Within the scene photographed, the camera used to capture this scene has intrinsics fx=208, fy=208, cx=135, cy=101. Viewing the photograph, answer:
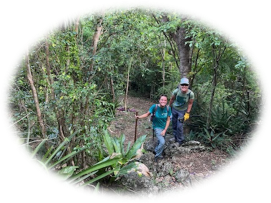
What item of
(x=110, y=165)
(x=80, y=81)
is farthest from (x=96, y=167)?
(x=80, y=81)

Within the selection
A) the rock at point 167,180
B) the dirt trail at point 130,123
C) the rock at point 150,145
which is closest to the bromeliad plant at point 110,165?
the dirt trail at point 130,123

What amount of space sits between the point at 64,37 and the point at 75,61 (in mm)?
260

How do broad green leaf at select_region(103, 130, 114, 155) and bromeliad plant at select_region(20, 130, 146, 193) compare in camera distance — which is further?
broad green leaf at select_region(103, 130, 114, 155)

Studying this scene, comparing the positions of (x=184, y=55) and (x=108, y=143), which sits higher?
(x=184, y=55)

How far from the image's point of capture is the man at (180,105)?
122 inches

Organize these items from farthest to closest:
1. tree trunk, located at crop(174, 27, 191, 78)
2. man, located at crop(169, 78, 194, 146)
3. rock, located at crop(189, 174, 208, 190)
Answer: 1. tree trunk, located at crop(174, 27, 191, 78)
2. man, located at crop(169, 78, 194, 146)
3. rock, located at crop(189, 174, 208, 190)

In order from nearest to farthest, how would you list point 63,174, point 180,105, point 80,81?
point 63,174 < point 80,81 < point 180,105

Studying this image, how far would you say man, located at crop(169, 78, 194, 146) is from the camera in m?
3.09

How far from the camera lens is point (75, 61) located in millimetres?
2145

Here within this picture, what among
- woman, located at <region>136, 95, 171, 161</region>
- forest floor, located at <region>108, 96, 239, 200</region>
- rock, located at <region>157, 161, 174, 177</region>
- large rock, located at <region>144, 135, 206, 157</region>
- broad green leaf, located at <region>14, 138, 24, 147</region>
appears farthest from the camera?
large rock, located at <region>144, 135, 206, 157</region>

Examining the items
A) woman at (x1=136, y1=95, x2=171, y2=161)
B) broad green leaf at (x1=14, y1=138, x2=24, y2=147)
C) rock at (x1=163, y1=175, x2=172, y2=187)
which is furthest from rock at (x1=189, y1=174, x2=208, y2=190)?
broad green leaf at (x1=14, y1=138, x2=24, y2=147)

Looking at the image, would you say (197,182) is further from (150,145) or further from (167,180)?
(150,145)

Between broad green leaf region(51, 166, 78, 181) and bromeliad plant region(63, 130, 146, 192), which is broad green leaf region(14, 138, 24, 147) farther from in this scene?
bromeliad plant region(63, 130, 146, 192)

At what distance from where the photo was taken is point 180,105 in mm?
3266
